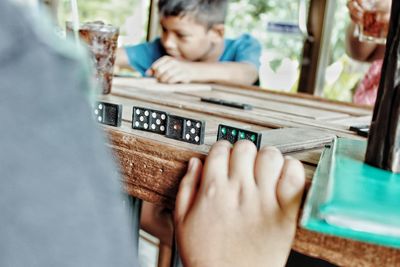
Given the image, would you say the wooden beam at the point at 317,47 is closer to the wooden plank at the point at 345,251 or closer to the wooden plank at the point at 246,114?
the wooden plank at the point at 246,114

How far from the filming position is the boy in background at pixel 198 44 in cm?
264

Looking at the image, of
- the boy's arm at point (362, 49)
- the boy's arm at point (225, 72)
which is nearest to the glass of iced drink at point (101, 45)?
the boy's arm at point (225, 72)

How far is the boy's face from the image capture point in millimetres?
2791

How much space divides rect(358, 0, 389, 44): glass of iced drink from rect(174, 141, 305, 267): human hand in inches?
41.5

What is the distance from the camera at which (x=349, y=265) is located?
22.4 inches

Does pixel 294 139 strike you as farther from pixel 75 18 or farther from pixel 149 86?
pixel 149 86

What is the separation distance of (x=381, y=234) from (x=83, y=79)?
1.03 feet

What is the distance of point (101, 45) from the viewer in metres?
1.37

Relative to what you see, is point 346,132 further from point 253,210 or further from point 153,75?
point 153,75

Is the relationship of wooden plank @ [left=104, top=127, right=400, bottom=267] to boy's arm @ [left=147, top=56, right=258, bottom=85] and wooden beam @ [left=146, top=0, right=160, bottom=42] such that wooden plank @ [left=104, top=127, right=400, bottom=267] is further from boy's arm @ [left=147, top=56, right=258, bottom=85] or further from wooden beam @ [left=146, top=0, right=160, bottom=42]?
wooden beam @ [left=146, top=0, right=160, bottom=42]

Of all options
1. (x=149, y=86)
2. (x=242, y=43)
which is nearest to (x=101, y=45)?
(x=149, y=86)

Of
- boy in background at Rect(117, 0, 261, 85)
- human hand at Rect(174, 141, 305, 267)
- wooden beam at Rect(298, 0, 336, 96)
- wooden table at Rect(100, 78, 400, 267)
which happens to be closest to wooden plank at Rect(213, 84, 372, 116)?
wooden table at Rect(100, 78, 400, 267)

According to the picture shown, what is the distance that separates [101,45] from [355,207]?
99cm

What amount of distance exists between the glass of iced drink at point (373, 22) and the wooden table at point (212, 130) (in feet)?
0.68
